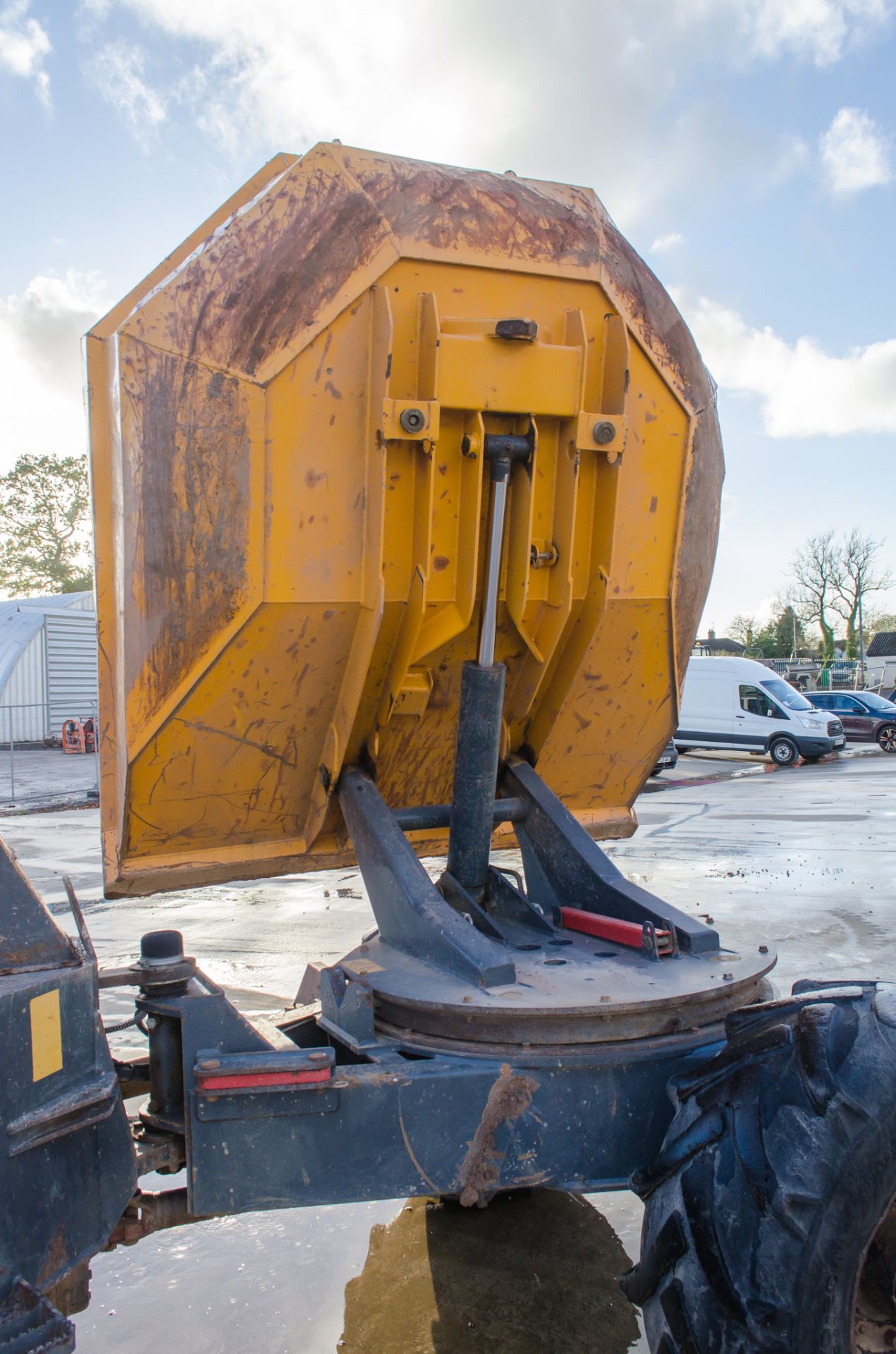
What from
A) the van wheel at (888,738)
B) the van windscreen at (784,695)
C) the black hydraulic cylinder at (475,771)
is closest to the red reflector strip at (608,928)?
the black hydraulic cylinder at (475,771)

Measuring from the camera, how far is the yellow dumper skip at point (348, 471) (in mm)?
2846

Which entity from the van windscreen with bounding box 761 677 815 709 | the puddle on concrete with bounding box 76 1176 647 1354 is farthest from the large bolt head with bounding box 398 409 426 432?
the van windscreen with bounding box 761 677 815 709

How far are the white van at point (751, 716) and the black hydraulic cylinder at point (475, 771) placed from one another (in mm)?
19585

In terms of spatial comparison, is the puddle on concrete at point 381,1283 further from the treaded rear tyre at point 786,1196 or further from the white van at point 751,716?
the white van at point 751,716

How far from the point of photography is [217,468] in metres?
2.84

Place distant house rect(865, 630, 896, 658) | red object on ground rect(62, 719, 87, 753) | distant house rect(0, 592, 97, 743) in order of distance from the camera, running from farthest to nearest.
→ 1. distant house rect(865, 630, 896, 658)
2. distant house rect(0, 592, 97, 743)
3. red object on ground rect(62, 719, 87, 753)

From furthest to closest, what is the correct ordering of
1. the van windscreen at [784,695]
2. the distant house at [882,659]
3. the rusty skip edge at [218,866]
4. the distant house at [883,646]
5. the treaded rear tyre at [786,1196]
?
the distant house at [883,646] → the distant house at [882,659] → the van windscreen at [784,695] → the rusty skip edge at [218,866] → the treaded rear tyre at [786,1196]

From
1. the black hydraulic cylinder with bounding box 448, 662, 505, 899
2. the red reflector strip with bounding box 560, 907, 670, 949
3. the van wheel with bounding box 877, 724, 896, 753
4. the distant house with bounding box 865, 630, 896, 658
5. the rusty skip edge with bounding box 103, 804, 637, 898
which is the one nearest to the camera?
the red reflector strip with bounding box 560, 907, 670, 949

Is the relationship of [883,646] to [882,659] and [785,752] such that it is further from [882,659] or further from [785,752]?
[785,752]

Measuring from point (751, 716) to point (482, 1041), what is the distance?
21450 millimetres

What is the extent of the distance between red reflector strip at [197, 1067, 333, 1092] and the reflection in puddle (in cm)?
105

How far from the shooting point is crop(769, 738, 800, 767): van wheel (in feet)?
72.8

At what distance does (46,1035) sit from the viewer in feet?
6.60

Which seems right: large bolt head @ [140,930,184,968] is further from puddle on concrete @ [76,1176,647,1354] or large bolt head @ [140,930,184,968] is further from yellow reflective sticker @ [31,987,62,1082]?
puddle on concrete @ [76,1176,647,1354]
